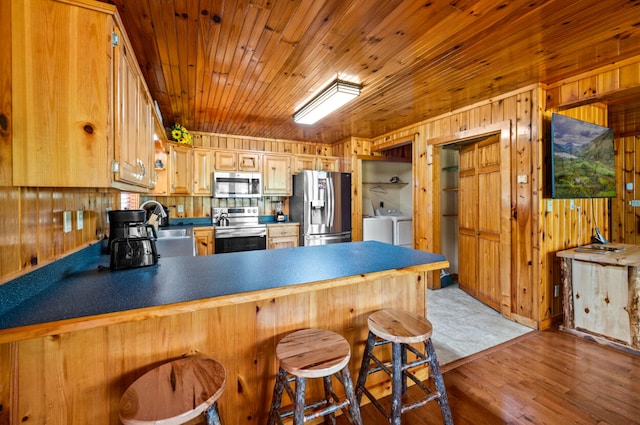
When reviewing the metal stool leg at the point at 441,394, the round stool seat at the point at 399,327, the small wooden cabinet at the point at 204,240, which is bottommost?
the metal stool leg at the point at 441,394

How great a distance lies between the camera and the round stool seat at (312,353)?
3.67 ft

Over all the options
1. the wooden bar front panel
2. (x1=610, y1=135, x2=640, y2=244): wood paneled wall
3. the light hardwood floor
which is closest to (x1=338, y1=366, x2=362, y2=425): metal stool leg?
the wooden bar front panel

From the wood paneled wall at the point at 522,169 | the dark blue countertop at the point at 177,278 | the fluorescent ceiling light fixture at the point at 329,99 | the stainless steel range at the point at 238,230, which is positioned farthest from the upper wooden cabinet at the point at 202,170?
the wood paneled wall at the point at 522,169

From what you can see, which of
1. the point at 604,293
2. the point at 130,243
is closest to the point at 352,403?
the point at 130,243

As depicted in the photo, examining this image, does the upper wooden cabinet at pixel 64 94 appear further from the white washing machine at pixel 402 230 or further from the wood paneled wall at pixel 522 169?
the white washing machine at pixel 402 230

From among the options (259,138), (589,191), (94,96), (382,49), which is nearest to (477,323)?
(589,191)

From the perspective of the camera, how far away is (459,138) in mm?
3312

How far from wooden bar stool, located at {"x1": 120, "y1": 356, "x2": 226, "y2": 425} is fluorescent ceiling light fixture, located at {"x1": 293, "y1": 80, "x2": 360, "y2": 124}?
7.78ft

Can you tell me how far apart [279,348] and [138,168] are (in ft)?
4.33

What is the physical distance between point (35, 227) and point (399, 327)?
172 cm

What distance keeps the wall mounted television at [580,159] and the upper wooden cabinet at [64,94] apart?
3.41 metres

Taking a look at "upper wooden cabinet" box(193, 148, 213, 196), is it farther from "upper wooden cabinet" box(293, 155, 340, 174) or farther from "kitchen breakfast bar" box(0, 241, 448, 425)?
"kitchen breakfast bar" box(0, 241, 448, 425)

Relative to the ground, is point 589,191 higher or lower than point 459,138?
lower

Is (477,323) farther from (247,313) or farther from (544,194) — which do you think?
(247,313)
